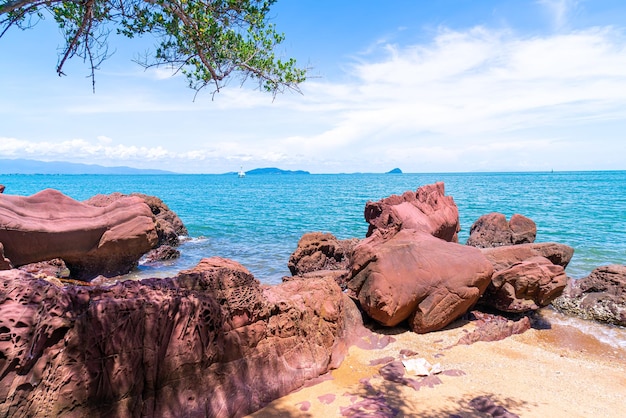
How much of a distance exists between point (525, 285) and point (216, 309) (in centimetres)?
688

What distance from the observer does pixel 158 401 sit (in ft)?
15.2

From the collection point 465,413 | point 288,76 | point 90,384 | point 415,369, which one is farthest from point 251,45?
point 465,413

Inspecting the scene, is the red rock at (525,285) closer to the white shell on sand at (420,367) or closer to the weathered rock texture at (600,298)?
the weathered rock texture at (600,298)

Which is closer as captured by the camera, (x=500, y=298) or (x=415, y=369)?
(x=415, y=369)

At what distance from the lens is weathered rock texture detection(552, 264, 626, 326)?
32.4 ft

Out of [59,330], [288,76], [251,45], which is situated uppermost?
[251,45]

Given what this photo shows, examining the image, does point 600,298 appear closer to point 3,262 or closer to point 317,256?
point 317,256

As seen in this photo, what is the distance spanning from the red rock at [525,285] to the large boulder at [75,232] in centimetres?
983

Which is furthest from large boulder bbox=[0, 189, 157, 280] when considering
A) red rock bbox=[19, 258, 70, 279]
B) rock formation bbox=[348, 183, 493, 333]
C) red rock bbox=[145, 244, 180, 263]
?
rock formation bbox=[348, 183, 493, 333]

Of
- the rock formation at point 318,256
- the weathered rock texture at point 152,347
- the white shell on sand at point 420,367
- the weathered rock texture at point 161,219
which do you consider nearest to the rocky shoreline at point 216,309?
the weathered rock texture at point 152,347

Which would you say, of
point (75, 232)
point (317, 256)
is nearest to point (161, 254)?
point (75, 232)

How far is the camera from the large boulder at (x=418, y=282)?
7715 mm

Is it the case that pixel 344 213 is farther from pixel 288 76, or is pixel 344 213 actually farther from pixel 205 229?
pixel 288 76

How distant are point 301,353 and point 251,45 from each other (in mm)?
4800
